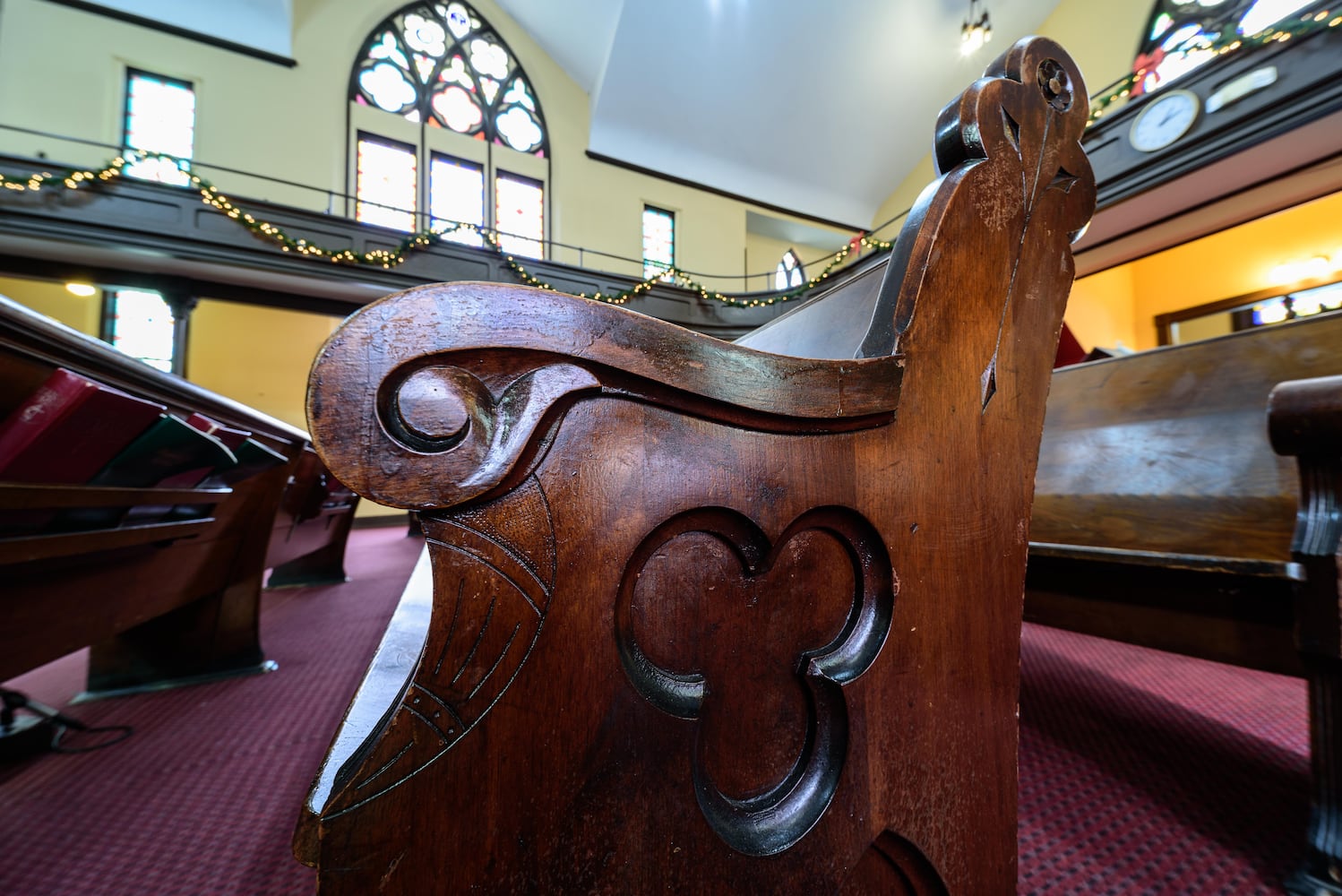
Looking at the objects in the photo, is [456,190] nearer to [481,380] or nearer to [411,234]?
[411,234]

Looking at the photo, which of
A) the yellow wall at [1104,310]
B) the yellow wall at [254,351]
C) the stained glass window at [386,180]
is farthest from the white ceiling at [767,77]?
the yellow wall at [254,351]

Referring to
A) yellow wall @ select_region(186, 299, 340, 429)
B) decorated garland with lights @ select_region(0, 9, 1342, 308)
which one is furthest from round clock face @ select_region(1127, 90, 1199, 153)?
yellow wall @ select_region(186, 299, 340, 429)

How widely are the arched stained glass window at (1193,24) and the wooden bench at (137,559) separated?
8.62 metres

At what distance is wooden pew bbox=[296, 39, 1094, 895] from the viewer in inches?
10.4

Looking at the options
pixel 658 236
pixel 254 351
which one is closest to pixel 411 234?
pixel 254 351

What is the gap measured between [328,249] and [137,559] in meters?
5.64

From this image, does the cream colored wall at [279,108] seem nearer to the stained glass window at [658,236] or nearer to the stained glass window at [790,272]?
the stained glass window at [658,236]

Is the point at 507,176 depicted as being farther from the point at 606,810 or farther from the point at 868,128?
the point at 606,810

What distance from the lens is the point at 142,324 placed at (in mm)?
6473

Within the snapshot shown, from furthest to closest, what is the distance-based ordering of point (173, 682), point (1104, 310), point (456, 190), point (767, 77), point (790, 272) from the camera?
point (790, 272) < point (767, 77) < point (456, 190) < point (1104, 310) < point (173, 682)

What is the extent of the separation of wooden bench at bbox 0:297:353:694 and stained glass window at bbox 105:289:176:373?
21.8 ft

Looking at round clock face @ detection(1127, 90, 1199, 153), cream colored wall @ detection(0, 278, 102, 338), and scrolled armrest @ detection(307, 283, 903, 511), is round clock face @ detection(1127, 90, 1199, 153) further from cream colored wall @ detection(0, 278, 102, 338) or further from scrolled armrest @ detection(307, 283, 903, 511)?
cream colored wall @ detection(0, 278, 102, 338)

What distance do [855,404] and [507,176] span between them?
9.55 m

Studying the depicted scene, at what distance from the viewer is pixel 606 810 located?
12.2 inches
